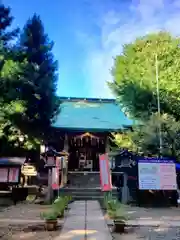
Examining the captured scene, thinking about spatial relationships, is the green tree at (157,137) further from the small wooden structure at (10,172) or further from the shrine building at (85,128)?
the small wooden structure at (10,172)

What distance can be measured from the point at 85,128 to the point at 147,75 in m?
5.96

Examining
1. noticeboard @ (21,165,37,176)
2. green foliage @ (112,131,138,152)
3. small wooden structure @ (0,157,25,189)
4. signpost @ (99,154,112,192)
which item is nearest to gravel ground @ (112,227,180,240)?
signpost @ (99,154,112,192)

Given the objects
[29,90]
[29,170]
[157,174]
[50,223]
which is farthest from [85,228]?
[29,170]

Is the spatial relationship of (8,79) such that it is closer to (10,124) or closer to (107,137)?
(10,124)

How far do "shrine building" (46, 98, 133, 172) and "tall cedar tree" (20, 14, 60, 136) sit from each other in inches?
71.7

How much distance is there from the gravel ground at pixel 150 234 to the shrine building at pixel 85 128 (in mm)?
12255

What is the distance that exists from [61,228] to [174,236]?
2832mm

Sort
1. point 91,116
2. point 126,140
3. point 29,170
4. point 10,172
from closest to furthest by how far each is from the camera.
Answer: point 10,172
point 126,140
point 29,170
point 91,116

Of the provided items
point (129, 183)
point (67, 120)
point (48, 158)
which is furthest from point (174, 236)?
point (67, 120)

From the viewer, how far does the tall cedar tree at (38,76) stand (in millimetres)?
16953

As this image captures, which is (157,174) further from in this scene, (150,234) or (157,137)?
(150,234)

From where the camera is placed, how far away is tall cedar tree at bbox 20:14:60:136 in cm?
1695

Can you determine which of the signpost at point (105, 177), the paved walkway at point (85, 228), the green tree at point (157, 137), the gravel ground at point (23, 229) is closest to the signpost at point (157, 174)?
the green tree at point (157, 137)

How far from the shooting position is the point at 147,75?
20047 millimetres
